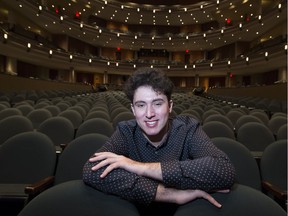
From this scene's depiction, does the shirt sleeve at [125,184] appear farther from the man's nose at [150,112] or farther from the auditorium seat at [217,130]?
the auditorium seat at [217,130]

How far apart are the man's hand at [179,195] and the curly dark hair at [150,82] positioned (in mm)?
618

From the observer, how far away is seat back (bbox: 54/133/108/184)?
2654 mm

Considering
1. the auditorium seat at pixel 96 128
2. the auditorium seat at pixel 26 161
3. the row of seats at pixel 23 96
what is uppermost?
the row of seats at pixel 23 96

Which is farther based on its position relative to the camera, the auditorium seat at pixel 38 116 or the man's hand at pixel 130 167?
the auditorium seat at pixel 38 116

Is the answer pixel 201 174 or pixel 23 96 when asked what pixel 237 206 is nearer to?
pixel 201 174

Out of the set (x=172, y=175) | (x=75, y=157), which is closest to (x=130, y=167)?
(x=172, y=175)

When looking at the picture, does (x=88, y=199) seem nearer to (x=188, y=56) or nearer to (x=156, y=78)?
(x=156, y=78)

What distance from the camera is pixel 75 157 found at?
109 inches

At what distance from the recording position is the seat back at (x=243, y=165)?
2.50 metres

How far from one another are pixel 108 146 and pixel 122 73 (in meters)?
32.3

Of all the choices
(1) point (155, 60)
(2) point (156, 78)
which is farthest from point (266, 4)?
(2) point (156, 78)

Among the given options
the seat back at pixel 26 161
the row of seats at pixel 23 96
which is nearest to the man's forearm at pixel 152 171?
the seat back at pixel 26 161

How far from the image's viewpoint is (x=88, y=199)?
5.01ft

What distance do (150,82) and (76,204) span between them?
0.85m
